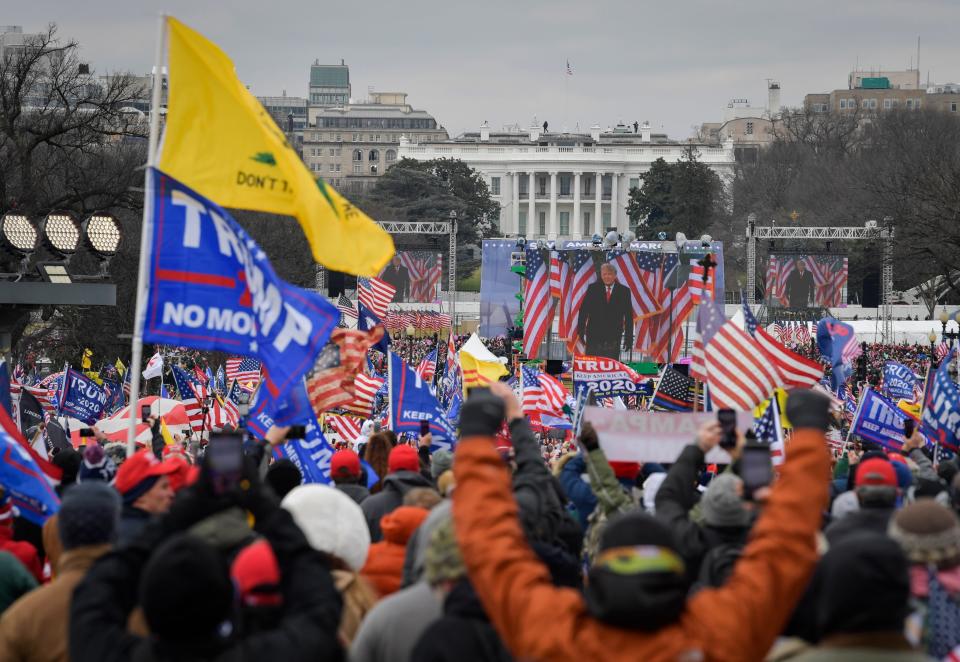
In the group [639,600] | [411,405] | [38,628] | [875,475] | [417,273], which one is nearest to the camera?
[639,600]

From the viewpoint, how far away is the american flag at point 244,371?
21.5 meters

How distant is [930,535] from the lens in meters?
4.48

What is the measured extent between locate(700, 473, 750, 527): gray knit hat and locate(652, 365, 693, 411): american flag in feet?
25.7

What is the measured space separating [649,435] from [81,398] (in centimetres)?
1188

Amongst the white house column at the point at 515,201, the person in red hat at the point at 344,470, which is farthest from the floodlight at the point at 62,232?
the white house column at the point at 515,201

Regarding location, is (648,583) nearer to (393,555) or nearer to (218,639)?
(218,639)

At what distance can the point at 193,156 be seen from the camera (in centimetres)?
740

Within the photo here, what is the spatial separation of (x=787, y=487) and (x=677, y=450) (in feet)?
12.3

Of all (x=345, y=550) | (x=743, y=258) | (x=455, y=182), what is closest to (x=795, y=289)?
(x=743, y=258)

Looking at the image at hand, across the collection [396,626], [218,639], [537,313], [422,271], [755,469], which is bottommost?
[396,626]

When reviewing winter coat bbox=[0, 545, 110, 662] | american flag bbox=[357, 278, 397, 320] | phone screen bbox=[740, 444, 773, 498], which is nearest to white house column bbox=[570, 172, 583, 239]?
american flag bbox=[357, 278, 397, 320]

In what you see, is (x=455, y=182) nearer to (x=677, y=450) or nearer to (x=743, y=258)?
(x=743, y=258)

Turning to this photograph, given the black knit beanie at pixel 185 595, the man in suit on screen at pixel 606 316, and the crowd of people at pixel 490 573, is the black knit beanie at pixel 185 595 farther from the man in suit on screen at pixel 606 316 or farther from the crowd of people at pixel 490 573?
the man in suit on screen at pixel 606 316

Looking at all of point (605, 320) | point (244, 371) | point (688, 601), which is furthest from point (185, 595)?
point (605, 320)
